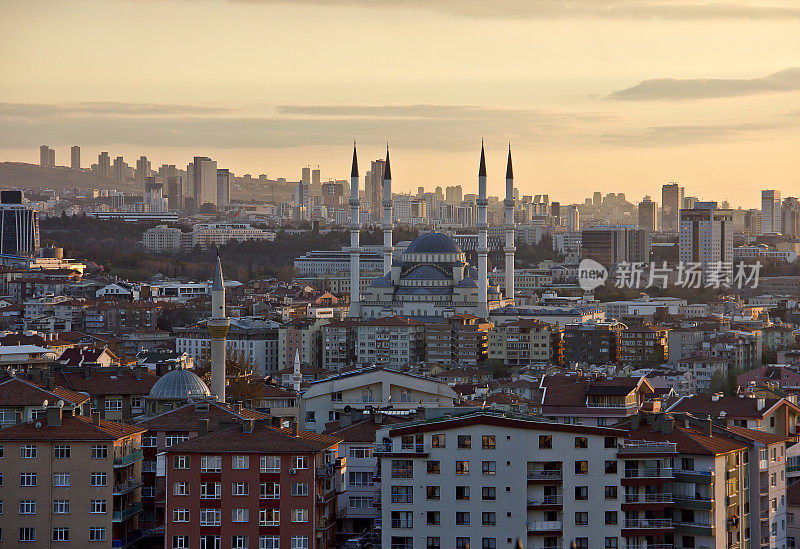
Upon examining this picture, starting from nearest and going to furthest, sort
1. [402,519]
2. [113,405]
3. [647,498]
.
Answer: [402,519], [647,498], [113,405]

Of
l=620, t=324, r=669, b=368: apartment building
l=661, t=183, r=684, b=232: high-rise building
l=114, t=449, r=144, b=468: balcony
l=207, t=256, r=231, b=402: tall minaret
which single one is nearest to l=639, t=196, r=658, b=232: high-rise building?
l=661, t=183, r=684, b=232: high-rise building

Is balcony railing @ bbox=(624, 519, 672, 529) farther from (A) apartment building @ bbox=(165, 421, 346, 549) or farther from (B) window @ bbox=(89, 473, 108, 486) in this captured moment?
(B) window @ bbox=(89, 473, 108, 486)

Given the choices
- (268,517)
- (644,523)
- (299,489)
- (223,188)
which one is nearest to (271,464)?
(299,489)

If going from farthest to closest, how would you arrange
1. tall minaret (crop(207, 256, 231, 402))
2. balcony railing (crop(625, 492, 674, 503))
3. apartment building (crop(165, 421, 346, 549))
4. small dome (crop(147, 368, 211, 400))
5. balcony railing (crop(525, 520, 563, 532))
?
tall minaret (crop(207, 256, 231, 402)) < small dome (crop(147, 368, 211, 400)) < apartment building (crop(165, 421, 346, 549)) < balcony railing (crop(625, 492, 674, 503)) < balcony railing (crop(525, 520, 563, 532))

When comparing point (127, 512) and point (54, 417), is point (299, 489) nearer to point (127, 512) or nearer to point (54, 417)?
point (127, 512)

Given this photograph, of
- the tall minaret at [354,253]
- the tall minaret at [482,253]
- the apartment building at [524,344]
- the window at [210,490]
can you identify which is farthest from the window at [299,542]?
the tall minaret at [354,253]

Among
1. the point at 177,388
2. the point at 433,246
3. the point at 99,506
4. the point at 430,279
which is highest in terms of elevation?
the point at 433,246

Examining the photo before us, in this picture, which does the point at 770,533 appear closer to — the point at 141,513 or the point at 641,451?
the point at 641,451
